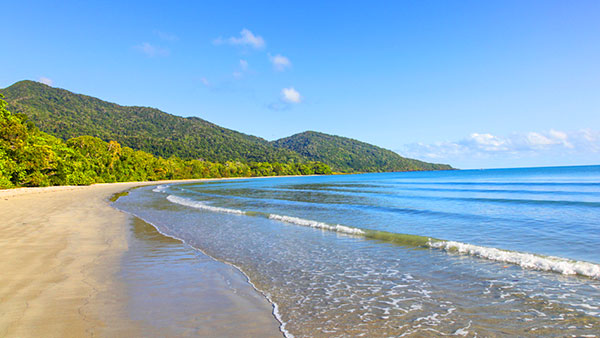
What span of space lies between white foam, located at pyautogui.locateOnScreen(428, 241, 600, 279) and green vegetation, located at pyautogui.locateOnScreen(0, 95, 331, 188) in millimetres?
51124

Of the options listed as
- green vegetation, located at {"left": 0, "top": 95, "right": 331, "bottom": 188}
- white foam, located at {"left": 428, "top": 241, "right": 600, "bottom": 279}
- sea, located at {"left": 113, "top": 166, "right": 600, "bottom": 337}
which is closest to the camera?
sea, located at {"left": 113, "top": 166, "right": 600, "bottom": 337}

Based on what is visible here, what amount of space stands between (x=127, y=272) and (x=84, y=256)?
2371 mm

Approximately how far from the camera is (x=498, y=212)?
59.3 ft

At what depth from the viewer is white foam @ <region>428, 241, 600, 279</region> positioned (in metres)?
7.06

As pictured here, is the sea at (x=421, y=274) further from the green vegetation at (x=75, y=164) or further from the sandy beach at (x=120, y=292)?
the green vegetation at (x=75, y=164)

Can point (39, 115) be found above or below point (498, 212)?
above

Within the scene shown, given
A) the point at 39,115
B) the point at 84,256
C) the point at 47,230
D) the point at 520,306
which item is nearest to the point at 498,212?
the point at 520,306

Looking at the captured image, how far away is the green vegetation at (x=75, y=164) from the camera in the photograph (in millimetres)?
41812

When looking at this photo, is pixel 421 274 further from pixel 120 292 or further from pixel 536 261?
pixel 120 292

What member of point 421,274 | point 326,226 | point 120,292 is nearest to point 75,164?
point 326,226

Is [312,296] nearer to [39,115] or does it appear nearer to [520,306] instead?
[520,306]

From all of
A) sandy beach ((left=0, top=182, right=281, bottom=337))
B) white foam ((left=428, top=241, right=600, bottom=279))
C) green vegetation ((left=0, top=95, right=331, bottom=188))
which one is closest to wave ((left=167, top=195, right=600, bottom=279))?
white foam ((left=428, top=241, right=600, bottom=279))

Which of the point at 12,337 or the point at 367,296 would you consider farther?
the point at 367,296

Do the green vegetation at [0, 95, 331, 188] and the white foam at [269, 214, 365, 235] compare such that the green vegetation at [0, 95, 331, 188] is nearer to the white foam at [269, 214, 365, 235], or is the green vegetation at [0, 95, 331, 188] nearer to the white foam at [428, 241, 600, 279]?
the white foam at [269, 214, 365, 235]
